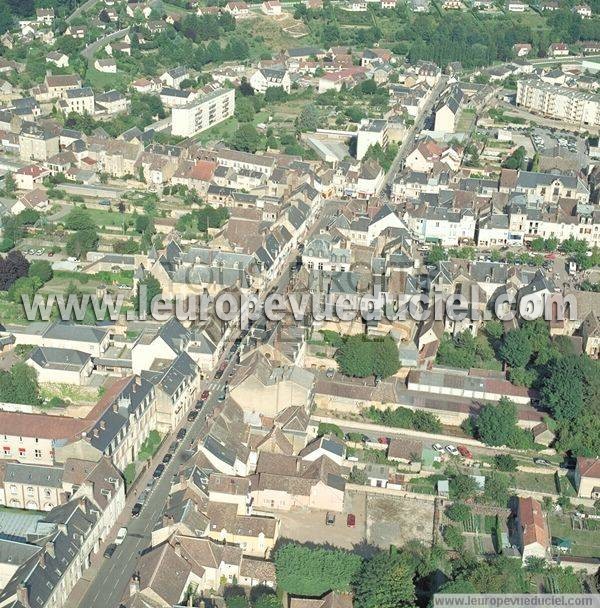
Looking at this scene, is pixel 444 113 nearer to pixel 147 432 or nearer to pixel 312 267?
pixel 312 267

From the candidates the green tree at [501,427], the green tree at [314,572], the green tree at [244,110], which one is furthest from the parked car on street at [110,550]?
the green tree at [244,110]

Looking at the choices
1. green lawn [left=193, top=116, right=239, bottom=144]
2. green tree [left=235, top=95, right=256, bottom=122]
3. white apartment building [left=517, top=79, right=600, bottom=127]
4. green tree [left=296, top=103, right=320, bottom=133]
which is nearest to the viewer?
green lawn [left=193, top=116, right=239, bottom=144]

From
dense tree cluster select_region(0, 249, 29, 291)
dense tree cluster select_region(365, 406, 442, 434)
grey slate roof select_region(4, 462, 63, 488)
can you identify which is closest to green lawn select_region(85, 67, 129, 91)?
dense tree cluster select_region(0, 249, 29, 291)

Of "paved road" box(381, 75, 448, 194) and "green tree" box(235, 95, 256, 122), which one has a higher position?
"green tree" box(235, 95, 256, 122)

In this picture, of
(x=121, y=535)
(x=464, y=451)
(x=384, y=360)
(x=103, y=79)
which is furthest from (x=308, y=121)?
(x=121, y=535)

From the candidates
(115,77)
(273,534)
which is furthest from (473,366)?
(115,77)

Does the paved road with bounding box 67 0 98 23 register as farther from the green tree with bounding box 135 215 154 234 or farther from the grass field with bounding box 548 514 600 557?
the grass field with bounding box 548 514 600 557

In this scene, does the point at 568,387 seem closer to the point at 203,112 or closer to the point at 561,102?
the point at 203,112

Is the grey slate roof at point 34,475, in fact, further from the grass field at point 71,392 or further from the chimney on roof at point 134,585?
the grass field at point 71,392
